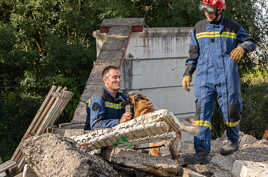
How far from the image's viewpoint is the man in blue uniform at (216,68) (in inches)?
138

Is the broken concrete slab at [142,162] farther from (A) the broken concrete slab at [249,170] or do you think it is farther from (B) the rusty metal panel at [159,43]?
(B) the rusty metal panel at [159,43]

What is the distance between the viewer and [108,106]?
10.4 ft

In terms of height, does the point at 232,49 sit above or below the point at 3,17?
below

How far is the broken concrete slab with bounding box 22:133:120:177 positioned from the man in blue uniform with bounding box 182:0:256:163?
1.51 metres

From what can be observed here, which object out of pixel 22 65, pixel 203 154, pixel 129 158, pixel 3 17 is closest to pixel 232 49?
pixel 203 154

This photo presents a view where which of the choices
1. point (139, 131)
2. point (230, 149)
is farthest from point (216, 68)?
point (139, 131)

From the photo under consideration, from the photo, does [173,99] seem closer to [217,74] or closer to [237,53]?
[217,74]

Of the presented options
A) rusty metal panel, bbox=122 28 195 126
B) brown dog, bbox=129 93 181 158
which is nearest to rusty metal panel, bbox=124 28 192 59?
rusty metal panel, bbox=122 28 195 126

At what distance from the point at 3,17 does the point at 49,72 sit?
2.28 m

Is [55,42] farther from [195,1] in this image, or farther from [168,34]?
[195,1]

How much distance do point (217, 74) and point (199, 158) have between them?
38.0 inches

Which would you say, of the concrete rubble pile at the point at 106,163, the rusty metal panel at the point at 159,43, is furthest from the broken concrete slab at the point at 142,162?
the rusty metal panel at the point at 159,43

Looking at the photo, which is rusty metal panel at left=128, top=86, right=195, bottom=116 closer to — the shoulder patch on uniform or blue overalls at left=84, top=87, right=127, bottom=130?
blue overalls at left=84, top=87, right=127, bottom=130

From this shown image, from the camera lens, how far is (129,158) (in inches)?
107
